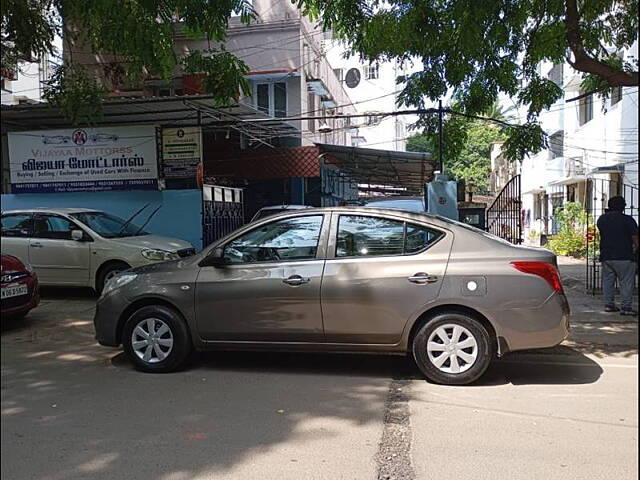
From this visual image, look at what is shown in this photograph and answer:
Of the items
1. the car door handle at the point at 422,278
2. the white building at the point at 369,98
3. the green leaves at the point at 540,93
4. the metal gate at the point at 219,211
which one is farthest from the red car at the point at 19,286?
the white building at the point at 369,98

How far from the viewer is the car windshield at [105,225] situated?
9930 mm

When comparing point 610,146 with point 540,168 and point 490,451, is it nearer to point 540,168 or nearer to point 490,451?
point 540,168

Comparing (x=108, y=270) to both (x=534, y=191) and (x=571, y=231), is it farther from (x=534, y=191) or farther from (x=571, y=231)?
(x=534, y=191)

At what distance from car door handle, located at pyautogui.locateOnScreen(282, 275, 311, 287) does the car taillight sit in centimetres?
182

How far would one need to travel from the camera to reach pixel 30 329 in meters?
7.66

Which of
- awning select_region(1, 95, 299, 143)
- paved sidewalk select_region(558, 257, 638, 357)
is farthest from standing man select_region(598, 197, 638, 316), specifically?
awning select_region(1, 95, 299, 143)

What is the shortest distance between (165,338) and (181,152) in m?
8.14

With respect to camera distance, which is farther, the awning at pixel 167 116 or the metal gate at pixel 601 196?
the metal gate at pixel 601 196

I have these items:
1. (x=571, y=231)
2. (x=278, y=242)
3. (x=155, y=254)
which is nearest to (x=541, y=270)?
(x=278, y=242)

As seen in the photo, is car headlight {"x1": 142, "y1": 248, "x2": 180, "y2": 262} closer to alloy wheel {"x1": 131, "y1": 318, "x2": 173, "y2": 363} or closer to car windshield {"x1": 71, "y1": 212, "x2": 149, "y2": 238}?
car windshield {"x1": 71, "y1": 212, "x2": 149, "y2": 238}

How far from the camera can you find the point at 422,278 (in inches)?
198

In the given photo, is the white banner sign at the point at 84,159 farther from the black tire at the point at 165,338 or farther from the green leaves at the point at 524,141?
the black tire at the point at 165,338

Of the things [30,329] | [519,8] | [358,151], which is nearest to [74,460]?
[30,329]

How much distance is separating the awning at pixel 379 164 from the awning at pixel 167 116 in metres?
2.27
